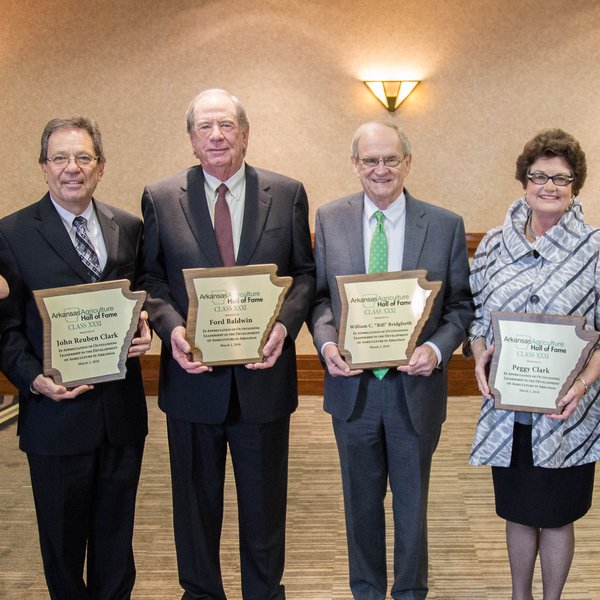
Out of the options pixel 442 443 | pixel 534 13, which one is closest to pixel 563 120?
pixel 534 13

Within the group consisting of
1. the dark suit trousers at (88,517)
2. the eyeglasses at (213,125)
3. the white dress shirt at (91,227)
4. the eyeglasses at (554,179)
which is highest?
the eyeglasses at (213,125)

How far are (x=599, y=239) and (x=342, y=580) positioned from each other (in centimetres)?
173

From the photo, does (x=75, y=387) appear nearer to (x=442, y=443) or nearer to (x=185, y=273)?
(x=185, y=273)

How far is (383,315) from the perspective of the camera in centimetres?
245

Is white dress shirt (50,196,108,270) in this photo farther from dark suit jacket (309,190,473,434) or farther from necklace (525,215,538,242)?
necklace (525,215,538,242)

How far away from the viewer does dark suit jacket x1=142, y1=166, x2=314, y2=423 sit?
2529 millimetres

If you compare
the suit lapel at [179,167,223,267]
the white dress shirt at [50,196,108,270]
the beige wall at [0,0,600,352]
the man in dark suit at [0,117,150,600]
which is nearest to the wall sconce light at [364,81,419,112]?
the beige wall at [0,0,600,352]

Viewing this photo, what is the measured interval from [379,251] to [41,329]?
1075 mm

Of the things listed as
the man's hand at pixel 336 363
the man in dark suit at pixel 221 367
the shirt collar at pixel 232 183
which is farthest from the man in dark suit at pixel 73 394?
the man's hand at pixel 336 363

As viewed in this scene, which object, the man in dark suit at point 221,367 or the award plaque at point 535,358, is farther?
the man in dark suit at point 221,367

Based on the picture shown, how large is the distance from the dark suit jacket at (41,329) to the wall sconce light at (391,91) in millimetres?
3324

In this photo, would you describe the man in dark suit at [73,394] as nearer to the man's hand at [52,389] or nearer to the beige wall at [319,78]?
the man's hand at [52,389]

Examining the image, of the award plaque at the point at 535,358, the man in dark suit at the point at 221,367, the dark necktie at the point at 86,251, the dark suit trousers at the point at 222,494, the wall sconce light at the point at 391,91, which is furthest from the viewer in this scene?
the wall sconce light at the point at 391,91

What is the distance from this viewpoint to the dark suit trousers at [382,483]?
8.41 ft
